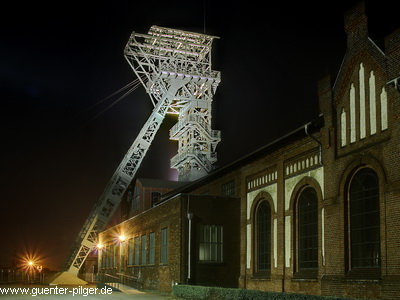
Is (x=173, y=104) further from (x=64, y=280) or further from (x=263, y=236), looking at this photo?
(x=263, y=236)

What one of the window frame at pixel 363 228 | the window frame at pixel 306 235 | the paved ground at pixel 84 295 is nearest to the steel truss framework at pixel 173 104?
the paved ground at pixel 84 295

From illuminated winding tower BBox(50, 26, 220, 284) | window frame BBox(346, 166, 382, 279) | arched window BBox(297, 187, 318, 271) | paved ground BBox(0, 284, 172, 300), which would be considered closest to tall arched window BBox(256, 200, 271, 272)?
arched window BBox(297, 187, 318, 271)

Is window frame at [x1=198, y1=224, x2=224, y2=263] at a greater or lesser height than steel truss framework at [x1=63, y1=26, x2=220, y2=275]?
lesser

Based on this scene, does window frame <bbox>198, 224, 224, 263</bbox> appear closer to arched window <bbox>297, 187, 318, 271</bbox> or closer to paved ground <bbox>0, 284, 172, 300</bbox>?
paved ground <bbox>0, 284, 172, 300</bbox>

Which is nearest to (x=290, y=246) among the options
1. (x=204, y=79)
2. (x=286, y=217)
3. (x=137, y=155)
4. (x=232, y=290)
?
(x=286, y=217)

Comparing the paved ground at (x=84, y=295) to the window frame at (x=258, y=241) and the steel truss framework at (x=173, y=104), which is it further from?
the steel truss framework at (x=173, y=104)

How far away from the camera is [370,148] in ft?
59.6

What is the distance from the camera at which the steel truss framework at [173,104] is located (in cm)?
5094

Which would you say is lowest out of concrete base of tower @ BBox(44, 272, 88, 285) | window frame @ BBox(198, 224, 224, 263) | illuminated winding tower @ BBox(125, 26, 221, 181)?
concrete base of tower @ BBox(44, 272, 88, 285)

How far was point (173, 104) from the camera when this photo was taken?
53750mm

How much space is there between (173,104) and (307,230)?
32739 millimetres

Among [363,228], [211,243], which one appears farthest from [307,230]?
[211,243]

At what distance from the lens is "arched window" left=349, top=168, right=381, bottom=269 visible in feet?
58.9

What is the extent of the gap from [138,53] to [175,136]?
8.82m
